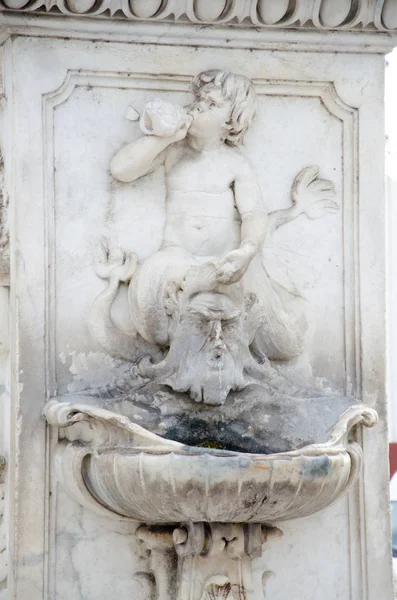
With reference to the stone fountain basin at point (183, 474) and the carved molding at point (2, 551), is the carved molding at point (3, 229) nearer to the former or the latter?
the stone fountain basin at point (183, 474)

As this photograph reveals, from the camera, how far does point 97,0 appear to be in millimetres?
6242

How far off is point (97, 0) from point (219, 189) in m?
0.88

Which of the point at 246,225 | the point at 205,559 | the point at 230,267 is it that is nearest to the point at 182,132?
the point at 246,225

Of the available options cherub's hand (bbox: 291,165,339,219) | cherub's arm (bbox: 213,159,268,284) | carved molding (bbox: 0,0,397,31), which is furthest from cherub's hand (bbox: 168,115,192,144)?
cherub's hand (bbox: 291,165,339,219)

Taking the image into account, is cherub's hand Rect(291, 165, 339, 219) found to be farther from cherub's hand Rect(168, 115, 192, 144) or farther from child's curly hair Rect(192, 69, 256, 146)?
cherub's hand Rect(168, 115, 192, 144)

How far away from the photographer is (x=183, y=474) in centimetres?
581

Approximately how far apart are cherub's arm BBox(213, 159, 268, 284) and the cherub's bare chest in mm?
56

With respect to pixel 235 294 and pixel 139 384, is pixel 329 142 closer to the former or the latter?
pixel 235 294

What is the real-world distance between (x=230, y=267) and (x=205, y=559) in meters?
1.13

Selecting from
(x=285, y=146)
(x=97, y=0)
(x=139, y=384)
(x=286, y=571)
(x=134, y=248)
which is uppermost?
(x=97, y=0)

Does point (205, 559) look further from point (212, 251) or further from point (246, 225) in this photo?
point (246, 225)

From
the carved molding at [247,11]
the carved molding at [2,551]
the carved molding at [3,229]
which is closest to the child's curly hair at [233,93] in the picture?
the carved molding at [247,11]

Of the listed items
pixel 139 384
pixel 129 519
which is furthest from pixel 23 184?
pixel 129 519

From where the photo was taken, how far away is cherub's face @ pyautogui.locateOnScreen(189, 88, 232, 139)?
6352 mm
